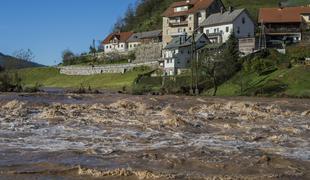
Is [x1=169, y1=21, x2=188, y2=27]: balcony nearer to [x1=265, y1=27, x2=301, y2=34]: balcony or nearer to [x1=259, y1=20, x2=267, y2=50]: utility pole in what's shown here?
[x1=265, y1=27, x2=301, y2=34]: balcony

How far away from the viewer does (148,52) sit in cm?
13438

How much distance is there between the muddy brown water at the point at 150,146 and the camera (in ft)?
62.0

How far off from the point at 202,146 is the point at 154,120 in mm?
12423

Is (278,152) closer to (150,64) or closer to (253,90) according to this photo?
(253,90)

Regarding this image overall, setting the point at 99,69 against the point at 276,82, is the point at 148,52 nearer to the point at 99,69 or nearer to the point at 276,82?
the point at 99,69

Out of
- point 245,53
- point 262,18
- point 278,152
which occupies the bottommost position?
point 278,152

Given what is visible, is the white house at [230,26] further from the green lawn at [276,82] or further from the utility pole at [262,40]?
the green lawn at [276,82]

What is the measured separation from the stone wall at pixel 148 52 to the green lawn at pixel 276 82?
1987 inches

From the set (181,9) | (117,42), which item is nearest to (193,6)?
(181,9)

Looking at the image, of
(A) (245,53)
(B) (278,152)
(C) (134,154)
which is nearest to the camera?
(C) (134,154)

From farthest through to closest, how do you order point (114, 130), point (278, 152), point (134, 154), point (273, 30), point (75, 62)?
1. point (75, 62)
2. point (273, 30)
3. point (114, 130)
4. point (278, 152)
5. point (134, 154)

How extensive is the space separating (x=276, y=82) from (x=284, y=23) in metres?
43.3

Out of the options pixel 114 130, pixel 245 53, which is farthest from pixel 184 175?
pixel 245 53

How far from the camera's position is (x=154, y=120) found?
37.4m
